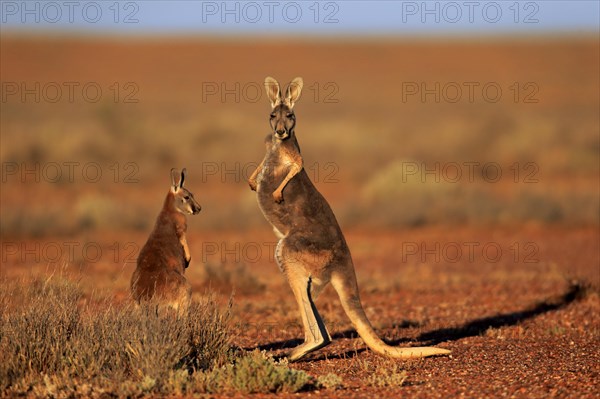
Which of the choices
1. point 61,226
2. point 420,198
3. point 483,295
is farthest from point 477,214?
point 61,226

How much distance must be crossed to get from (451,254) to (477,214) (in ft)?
11.2

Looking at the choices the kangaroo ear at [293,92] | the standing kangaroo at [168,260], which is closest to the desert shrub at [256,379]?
the standing kangaroo at [168,260]

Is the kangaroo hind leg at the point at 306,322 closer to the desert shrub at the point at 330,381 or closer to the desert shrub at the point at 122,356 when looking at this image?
the desert shrub at the point at 122,356

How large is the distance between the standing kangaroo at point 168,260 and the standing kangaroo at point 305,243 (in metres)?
1.00

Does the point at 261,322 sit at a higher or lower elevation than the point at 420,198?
lower

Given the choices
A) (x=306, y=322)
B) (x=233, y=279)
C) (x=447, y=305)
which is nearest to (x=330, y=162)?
(x=233, y=279)

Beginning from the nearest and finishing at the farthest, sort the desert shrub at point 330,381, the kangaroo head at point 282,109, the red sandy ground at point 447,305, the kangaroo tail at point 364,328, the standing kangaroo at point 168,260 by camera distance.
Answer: the desert shrub at point 330,381 → the red sandy ground at point 447,305 → the kangaroo tail at point 364,328 → the standing kangaroo at point 168,260 → the kangaroo head at point 282,109

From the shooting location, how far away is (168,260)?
8.17m

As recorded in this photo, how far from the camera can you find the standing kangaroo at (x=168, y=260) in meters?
7.70

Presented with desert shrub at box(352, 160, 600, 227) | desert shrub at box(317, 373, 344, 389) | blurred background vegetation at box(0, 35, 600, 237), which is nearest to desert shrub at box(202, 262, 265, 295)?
desert shrub at box(317, 373, 344, 389)

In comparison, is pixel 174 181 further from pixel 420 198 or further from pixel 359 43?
pixel 359 43

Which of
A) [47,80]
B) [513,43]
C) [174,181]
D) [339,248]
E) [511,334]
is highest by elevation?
[513,43]

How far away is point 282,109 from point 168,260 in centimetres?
185

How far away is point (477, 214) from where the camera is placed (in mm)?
19812
